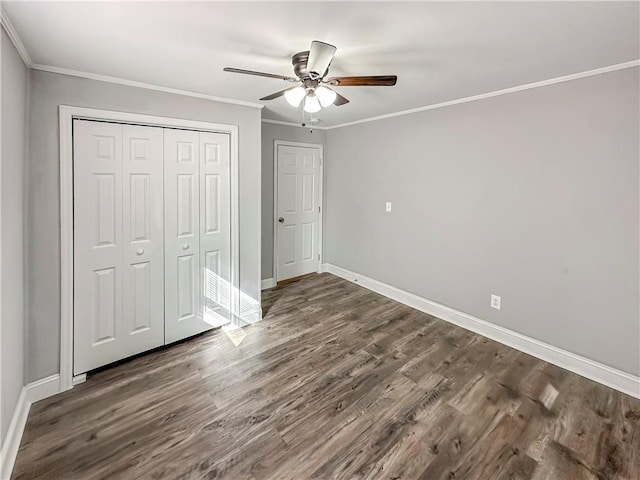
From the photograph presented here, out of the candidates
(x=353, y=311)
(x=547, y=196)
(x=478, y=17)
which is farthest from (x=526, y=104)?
(x=353, y=311)

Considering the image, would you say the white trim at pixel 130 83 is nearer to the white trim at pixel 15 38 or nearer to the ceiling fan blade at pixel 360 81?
the white trim at pixel 15 38

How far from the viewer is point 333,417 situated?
2.05 m

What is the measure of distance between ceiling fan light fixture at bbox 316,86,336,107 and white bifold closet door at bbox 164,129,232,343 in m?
1.36

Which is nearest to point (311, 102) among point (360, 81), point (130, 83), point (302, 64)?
point (302, 64)

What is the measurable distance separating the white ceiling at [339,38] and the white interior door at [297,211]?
6.34 ft

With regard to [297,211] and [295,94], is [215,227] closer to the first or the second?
[295,94]

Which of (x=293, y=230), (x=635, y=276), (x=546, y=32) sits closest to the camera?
(x=546, y=32)

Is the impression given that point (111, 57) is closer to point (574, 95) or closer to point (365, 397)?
point (365, 397)

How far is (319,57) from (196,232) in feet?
6.33

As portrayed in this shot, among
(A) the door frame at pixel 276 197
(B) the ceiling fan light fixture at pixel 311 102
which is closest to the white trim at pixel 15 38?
(B) the ceiling fan light fixture at pixel 311 102

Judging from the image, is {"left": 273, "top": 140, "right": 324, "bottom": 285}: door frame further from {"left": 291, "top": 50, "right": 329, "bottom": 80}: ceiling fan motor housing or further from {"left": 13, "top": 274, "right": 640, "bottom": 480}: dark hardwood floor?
{"left": 291, "top": 50, "right": 329, "bottom": 80}: ceiling fan motor housing

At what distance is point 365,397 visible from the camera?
2.24 m

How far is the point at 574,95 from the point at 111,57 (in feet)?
10.8

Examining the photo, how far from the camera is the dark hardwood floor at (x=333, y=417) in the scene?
5.58 feet
